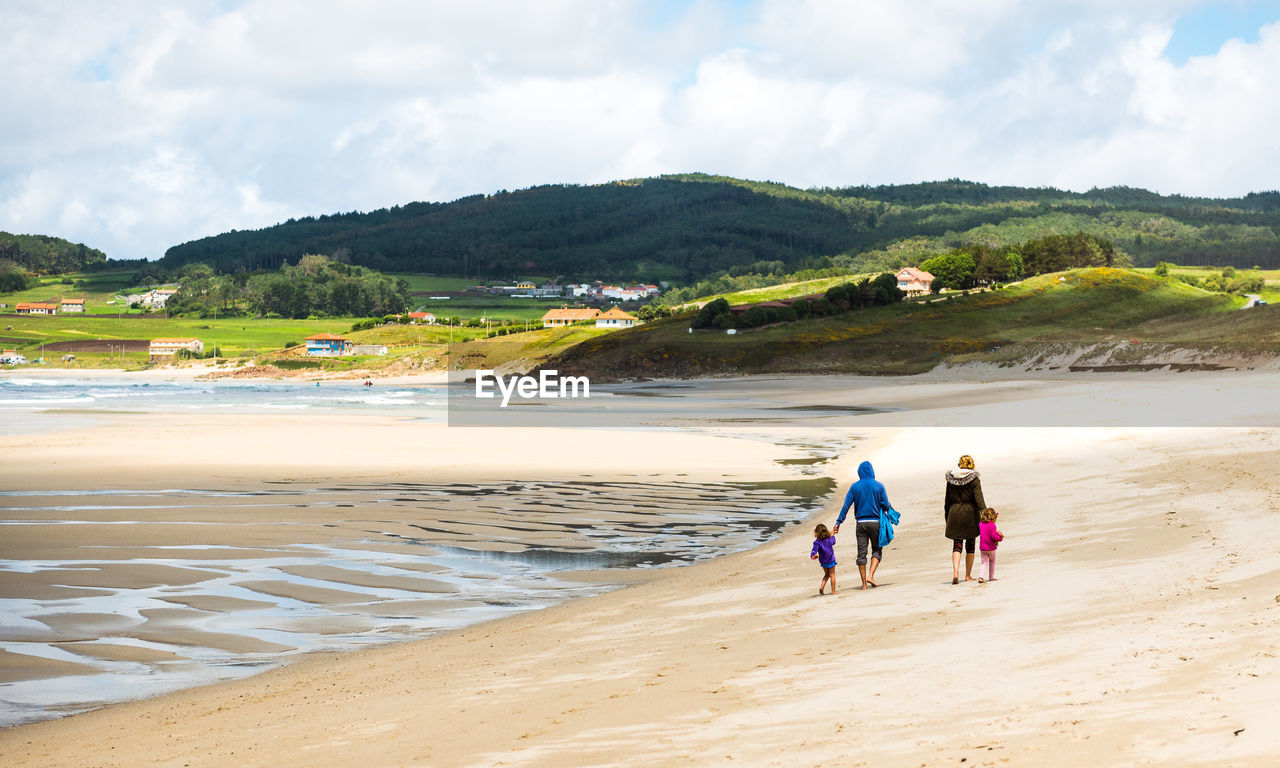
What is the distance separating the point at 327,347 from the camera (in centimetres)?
15975

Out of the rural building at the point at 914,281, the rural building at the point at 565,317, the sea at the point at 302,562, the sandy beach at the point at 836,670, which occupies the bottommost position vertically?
the sea at the point at 302,562

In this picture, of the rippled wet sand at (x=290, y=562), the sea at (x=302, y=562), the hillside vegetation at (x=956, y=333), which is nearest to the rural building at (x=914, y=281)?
the hillside vegetation at (x=956, y=333)

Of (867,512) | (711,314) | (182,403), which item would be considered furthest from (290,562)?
(711,314)

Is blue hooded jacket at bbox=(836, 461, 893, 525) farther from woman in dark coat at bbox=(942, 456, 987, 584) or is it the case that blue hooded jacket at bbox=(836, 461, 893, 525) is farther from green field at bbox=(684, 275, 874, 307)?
green field at bbox=(684, 275, 874, 307)

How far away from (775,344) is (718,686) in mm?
96458

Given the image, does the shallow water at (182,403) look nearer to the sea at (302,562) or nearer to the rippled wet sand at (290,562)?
the sea at (302,562)

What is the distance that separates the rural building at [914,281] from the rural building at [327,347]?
8369 cm

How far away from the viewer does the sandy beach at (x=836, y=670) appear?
7.07 meters

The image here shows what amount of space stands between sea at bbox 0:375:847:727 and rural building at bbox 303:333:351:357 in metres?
135

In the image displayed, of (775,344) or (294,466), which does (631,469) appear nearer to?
(294,466)

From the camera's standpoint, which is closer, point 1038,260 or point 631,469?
point 631,469

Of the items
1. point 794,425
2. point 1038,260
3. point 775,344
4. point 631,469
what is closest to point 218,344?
point 775,344

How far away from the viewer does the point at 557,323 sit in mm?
183500
